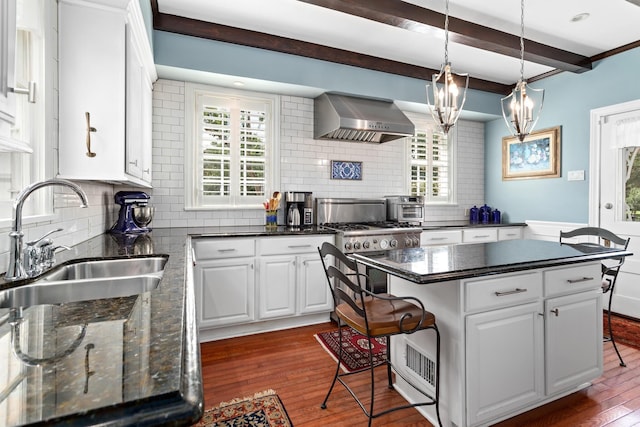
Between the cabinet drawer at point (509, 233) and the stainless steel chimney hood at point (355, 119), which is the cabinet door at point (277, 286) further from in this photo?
the cabinet drawer at point (509, 233)

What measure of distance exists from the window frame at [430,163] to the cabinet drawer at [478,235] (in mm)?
766

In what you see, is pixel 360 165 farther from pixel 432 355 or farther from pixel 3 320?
pixel 3 320

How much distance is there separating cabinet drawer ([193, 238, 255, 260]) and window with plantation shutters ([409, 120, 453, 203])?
257cm

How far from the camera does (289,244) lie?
10.5ft

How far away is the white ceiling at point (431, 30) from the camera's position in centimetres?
284

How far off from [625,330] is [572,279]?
6.40 ft

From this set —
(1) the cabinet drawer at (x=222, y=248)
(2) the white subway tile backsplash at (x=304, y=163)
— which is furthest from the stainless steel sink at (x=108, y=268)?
(2) the white subway tile backsplash at (x=304, y=163)

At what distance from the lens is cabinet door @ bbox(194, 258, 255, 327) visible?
2.93 m

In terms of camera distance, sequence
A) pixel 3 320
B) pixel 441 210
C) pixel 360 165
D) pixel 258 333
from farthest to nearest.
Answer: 1. pixel 441 210
2. pixel 360 165
3. pixel 258 333
4. pixel 3 320

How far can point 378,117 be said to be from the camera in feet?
12.2

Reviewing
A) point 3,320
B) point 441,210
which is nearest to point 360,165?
point 441,210

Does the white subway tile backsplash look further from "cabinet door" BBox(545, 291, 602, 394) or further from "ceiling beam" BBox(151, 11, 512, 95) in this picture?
"cabinet door" BBox(545, 291, 602, 394)

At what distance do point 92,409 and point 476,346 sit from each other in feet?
5.62

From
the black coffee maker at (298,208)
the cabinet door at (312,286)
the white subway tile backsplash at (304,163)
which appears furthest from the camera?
the black coffee maker at (298,208)
